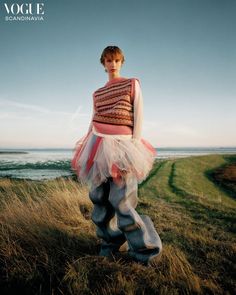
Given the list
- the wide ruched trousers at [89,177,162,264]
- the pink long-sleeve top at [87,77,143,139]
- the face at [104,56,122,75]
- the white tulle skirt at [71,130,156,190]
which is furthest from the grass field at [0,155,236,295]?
the face at [104,56,122,75]

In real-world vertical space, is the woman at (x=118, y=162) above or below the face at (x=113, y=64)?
below

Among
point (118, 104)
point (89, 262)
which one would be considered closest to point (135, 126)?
point (118, 104)

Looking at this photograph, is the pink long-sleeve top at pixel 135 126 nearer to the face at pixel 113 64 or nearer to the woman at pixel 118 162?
the woman at pixel 118 162

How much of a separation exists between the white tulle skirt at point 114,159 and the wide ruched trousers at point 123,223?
0.09 meters

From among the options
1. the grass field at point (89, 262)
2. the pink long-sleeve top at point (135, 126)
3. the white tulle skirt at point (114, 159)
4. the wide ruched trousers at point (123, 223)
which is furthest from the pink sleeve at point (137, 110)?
the grass field at point (89, 262)

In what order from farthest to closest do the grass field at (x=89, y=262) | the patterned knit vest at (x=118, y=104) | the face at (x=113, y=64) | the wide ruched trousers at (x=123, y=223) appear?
the face at (x=113, y=64)
the patterned knit vest at (x=118, y=104)
the wide ruched trousers at (x=123, y=223)
the grass field at (x=89, y=262)

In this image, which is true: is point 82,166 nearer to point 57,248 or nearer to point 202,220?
point 57,248

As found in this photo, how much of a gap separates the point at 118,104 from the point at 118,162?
0.59m

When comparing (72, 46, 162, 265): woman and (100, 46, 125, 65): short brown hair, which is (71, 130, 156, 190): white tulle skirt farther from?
(100, 46, 125, 65): short brown hair

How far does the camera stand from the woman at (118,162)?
8.12ft

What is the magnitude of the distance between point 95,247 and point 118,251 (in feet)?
1.07

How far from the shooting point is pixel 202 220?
4.89 meters

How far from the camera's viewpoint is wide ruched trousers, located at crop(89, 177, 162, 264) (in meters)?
2.46

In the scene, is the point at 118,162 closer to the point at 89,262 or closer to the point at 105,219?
the point at 105,219
